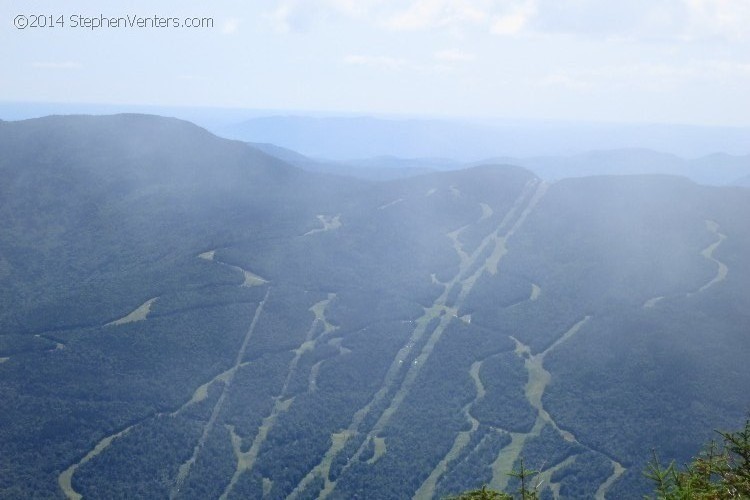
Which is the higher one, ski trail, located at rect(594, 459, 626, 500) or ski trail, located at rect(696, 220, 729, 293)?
ski trail, located at rect(696, 220, 729, 293)

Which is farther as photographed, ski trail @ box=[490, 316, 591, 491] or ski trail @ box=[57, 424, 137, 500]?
ski trail @ box=[490, 316, 591, 491]

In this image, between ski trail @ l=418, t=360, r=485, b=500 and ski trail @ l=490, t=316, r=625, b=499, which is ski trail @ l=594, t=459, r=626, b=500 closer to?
ski trail @ l=490, t=316, r=625, b=499

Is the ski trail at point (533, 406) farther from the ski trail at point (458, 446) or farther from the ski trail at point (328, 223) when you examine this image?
the ski trail at point (328, 223)

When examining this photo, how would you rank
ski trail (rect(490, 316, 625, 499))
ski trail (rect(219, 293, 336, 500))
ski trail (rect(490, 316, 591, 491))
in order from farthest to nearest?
ski trail (rect(219, 293, 336, 500)) < ski trail (rect(490, 316, 591, 491)) < ski trail (rect(490, 316, 625, 499))

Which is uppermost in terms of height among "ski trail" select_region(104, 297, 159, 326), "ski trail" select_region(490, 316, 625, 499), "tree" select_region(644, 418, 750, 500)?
"tree" select_region(644, 418, 750, 500)

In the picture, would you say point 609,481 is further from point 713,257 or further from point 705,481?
point 713,257

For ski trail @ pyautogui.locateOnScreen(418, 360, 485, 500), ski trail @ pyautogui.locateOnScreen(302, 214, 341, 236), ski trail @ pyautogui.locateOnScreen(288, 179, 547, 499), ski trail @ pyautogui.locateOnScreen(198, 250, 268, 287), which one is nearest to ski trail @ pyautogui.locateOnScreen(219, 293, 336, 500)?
ski trail @ pyautogui.locateOnScreen(288, 179, 547, 499)

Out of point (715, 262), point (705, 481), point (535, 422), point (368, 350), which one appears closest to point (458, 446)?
point (535, 422)

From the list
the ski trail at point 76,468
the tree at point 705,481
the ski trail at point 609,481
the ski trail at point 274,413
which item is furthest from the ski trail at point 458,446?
the tree at point 705,481
